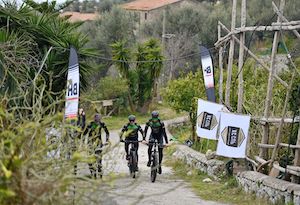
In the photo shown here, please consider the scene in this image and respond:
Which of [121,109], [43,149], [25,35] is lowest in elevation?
[121,109]

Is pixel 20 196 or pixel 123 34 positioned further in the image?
pixel 123 34

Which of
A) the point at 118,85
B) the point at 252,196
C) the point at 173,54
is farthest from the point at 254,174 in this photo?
the point at 173,54

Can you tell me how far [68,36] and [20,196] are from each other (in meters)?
13.1

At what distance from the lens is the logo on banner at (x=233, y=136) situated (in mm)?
13546

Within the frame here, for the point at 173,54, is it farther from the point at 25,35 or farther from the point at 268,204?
the point at 268,204

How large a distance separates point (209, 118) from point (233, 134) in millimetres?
1663

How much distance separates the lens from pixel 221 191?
14070mm

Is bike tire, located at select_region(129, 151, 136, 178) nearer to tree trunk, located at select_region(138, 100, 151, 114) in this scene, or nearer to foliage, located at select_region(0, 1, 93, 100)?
foliage, located at select_region(0, 1, 93, 100)

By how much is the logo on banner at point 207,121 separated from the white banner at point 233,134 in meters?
1.33

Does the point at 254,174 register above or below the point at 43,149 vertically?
below

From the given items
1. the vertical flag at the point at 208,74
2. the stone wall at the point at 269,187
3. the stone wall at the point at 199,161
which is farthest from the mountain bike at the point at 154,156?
the stone wall at the point at 269,187

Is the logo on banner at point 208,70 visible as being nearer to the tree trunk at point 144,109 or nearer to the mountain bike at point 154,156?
the mountain bike at point 154,156

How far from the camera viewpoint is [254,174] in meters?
13.3

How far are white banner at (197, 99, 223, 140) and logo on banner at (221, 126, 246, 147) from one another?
136cm
